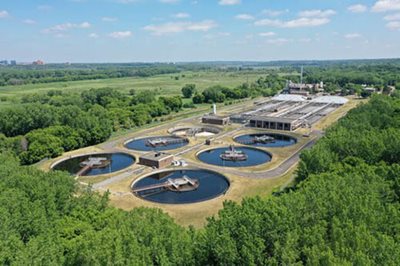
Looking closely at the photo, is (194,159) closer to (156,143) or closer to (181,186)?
(181,186)

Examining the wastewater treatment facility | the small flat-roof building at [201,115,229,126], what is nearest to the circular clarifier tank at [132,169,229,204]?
the wastewater treatment facility

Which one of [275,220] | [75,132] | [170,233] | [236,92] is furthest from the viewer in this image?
[236,92]

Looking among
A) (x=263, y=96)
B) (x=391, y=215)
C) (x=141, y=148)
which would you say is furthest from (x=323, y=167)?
(x=263, y=96)

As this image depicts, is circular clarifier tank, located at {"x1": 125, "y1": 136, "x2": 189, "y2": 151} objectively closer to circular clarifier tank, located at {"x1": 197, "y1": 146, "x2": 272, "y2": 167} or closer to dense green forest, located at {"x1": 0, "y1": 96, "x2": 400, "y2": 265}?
circular clarifier tank, located at {"x1": 197, "y1": 146, "x2": 272, "y2": 167}

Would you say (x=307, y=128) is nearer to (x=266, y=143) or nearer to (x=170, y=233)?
(x=266, y=143)

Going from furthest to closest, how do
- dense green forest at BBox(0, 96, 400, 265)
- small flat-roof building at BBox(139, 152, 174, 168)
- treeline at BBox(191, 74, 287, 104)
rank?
treeline at BBox(191, 74, 287, 104) → small flat-roof building at BBox(139, 152, 174, 168) → dense green forest at BBox(0, 96, 400, 265)

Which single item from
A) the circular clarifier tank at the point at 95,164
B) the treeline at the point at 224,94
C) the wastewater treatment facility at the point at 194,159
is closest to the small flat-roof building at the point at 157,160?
the wastewater treatment facility at the point at 194,159
